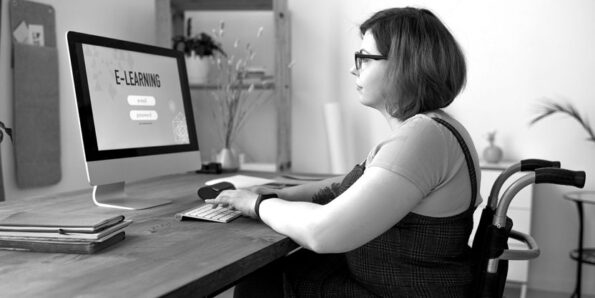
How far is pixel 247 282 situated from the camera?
162 centimetres

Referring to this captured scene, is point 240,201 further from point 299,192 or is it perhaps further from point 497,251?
point 497,251

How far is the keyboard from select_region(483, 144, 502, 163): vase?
207 cm

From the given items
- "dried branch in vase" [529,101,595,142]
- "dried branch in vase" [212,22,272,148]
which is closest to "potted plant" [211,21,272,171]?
"dried branch in vase" [212,22,272,148]

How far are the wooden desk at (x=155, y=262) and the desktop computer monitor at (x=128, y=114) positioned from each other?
0.17 meters

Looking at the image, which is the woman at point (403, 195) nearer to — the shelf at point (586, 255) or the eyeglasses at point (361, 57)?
the eyeglasses at point (361, 57)

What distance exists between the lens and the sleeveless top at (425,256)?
1.32m

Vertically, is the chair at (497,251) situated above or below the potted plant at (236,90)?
below

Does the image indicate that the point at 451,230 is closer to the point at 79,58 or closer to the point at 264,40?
the point at 79,58

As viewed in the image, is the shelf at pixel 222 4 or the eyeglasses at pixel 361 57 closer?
the eyeglasses at pixel 361 57

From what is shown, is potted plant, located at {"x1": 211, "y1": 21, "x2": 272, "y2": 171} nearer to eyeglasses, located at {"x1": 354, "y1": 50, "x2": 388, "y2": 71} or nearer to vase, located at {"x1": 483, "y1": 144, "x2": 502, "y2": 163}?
vase, located at {"x1": 483, "y1": 144, "x2": 502, "y2": 163}

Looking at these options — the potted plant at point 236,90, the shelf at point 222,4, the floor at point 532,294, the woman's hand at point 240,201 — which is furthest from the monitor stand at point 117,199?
the floor at point 532,294

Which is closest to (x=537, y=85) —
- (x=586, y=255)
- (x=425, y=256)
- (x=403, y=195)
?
(x=586, y=255)

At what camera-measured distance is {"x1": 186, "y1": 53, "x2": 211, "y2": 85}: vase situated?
137 inches

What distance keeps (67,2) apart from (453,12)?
2123 millimetres
